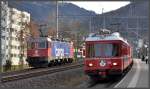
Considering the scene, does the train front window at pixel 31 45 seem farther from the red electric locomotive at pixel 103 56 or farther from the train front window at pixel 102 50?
the train front window at pixel 102 50

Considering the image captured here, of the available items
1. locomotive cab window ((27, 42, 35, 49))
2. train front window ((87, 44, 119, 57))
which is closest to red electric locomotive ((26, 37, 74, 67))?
locomotive cab window ((27, 42, 35, 49))

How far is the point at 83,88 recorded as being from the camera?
82.0 feet

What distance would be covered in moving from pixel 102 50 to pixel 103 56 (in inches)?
16.8

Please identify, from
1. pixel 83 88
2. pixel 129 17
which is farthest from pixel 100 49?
pixel 129 17

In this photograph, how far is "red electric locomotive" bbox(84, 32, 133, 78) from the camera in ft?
95.9

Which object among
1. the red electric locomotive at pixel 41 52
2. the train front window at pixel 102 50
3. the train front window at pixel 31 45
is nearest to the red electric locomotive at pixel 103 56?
the train front window at pixel 102 50

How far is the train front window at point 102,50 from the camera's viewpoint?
96.6 feet

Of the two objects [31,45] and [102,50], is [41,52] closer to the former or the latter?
[31,45]

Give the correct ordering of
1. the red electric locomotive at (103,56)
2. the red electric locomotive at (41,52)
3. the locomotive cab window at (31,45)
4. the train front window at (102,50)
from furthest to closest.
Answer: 1. the locomotive cab window at (31,45)
2. the red electric locomotive at (41,52)
3. the train front window at (102,50)
4. the red electric locomotive at (103,56)

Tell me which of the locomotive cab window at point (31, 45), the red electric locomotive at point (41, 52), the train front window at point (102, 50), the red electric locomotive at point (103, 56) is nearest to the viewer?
the red electric locomotive at point (103, 56)

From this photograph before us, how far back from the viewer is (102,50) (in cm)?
2955

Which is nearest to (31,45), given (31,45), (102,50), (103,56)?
(31,45)

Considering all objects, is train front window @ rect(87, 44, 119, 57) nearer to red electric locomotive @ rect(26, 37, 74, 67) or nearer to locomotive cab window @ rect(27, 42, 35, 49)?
red electric locomotive @ rect(26, 37, 74, 67)

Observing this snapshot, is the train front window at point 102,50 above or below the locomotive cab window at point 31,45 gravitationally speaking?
below
